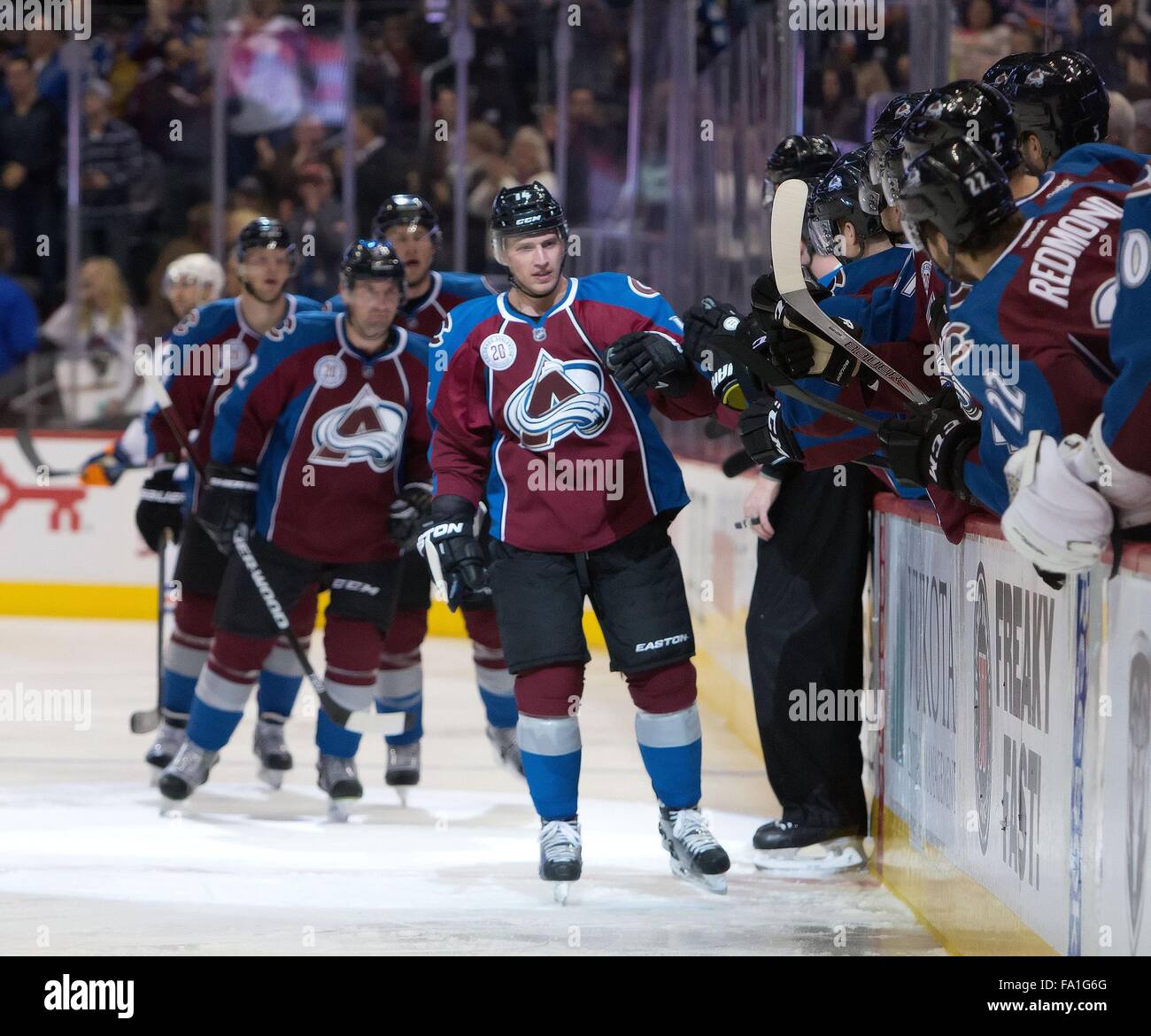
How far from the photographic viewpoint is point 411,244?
15.0ft

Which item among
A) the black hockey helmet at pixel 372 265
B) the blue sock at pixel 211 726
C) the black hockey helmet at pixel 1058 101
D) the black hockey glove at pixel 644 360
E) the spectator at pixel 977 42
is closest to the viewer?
the black hockey helmet at pixel 1058 101

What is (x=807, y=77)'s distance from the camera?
508 cm

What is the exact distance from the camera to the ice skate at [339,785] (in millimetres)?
4184

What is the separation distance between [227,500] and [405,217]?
919mm

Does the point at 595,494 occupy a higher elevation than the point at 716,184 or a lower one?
lower

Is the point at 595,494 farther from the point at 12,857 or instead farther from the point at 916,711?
the point at 12,857

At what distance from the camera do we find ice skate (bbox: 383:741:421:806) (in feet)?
14.7

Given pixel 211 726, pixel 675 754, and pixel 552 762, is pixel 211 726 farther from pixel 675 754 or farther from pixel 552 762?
pixel 675 754

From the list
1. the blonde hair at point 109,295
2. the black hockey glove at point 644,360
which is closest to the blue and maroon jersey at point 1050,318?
the black hockey glove at point 644,360

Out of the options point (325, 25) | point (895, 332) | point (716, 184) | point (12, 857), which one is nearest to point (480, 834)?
point (12, 857)

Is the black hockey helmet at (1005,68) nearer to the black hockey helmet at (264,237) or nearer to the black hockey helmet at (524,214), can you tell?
the black hockey helmet at (524,214)

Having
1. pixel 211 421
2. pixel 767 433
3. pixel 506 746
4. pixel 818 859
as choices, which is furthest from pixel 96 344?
pixel 767 433

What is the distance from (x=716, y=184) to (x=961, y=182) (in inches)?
191

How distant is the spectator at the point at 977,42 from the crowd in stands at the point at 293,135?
3802 mm
